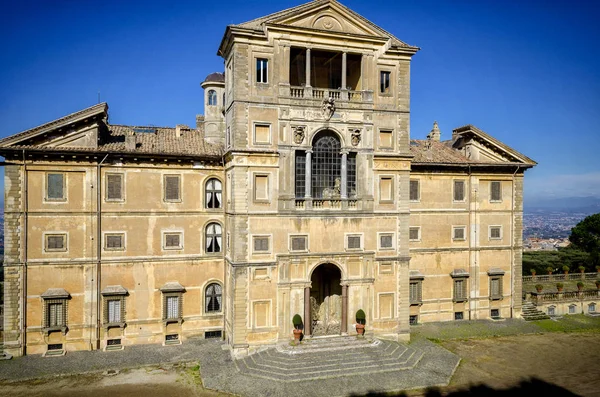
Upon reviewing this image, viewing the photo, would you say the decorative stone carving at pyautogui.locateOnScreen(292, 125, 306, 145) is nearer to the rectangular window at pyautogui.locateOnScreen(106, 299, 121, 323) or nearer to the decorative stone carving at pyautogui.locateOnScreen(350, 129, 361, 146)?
the decorative stone carving at pyautogui.locateOnScreen(350, 129, 361, 146)

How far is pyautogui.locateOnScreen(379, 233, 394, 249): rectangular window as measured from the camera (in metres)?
26.9

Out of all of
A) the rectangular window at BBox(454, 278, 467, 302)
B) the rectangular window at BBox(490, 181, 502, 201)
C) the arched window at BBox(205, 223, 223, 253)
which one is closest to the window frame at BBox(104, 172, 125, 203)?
the arched window at BBox(205, 223, 223, 253)

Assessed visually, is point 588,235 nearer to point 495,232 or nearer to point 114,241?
point 495,232

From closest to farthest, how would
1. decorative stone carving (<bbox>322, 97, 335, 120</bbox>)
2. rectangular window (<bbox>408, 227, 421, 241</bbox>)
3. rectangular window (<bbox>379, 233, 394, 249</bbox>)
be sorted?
decorative stone carving (<bbox>322, 97, 335, 120</bbox>) → rectangular window (<bbox>379, 233, 394, 249</bbox>) → rectangular window (<bbox>408, 227, 421, 241</bbox>)

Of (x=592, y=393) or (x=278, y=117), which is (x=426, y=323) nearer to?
(x=592, y=393)

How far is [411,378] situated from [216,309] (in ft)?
41.9

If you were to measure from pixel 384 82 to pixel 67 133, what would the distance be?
1921 cm

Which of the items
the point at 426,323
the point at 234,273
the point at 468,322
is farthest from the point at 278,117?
the point at 468,322

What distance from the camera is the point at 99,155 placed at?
25.4m

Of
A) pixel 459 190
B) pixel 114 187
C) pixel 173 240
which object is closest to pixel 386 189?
pixel 459 190

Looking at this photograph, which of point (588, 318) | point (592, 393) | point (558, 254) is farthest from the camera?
point (558, 254)

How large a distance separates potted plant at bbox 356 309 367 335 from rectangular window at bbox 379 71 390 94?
44.5ft

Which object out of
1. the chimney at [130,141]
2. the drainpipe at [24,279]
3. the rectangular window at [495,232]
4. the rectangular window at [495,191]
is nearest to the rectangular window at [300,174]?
the chimney at [130,141]

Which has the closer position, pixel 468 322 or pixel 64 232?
pixel 64 232
